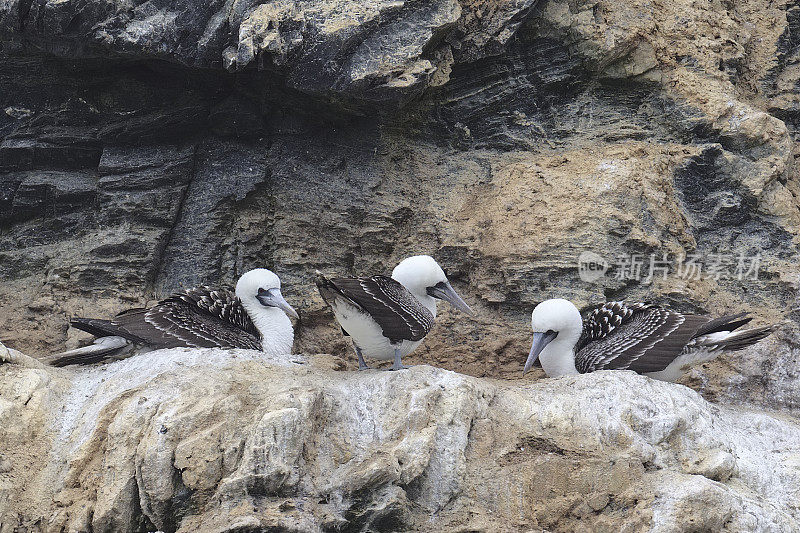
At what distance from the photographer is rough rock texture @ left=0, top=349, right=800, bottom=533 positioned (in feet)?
12.9

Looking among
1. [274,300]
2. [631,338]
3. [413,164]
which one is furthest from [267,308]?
[631,338]

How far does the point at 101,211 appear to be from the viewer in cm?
630

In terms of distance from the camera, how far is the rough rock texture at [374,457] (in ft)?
12.9

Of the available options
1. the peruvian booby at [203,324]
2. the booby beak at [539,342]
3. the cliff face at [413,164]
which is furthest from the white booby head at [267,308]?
the booby beak at [539,342]

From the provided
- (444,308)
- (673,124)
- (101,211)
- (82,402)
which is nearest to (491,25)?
(673,124)

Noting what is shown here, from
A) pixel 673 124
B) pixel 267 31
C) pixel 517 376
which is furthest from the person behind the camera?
pixel 673 124

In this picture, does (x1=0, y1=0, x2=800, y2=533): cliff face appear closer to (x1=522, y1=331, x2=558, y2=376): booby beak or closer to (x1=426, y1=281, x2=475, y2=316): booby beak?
(x1=522, y1=331, x2=558, y2=376): booby beak

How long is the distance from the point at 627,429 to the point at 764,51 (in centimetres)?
389

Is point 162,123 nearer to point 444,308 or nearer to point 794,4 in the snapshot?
point 444,308

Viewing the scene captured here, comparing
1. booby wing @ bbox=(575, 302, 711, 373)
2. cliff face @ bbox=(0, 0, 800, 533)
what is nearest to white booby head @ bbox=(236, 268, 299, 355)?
cliff face @ bbox=(0, 0, 800, 533)

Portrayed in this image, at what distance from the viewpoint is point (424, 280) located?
5477mm

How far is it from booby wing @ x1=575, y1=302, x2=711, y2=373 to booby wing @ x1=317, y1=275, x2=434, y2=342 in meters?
1.02

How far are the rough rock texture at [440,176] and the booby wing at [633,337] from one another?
0.41m

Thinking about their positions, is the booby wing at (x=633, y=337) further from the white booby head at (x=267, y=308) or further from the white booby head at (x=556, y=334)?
the white booby head at (x=267, y=308)
